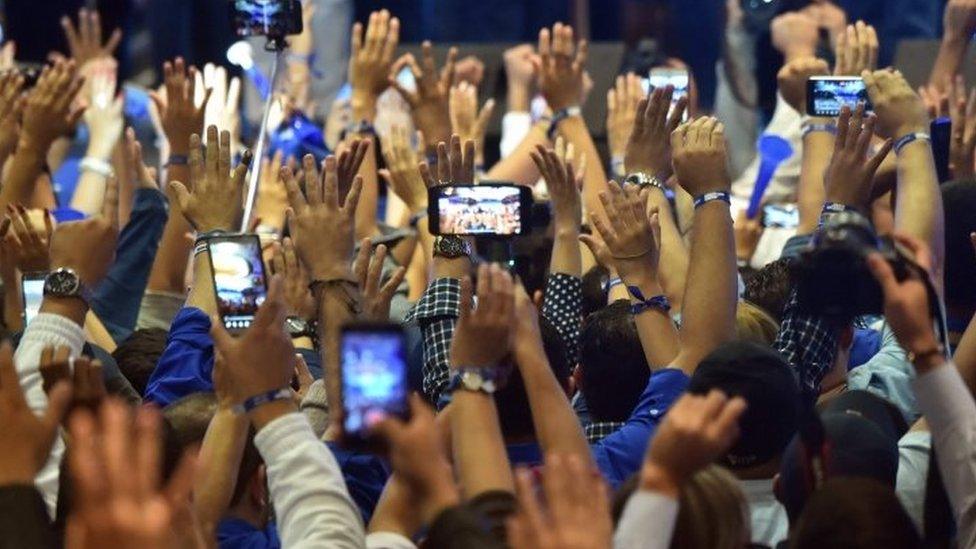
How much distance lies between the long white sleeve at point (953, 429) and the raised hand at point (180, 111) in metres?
2.92

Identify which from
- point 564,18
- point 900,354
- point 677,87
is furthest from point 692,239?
point 564,18

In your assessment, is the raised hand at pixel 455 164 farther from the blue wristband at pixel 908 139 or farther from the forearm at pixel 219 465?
the forearm at pixel 219 465

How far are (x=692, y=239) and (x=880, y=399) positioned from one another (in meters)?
0.57

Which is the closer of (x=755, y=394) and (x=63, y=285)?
(x=755, y=394)

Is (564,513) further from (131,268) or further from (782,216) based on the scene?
(782,216)

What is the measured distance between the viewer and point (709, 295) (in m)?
3.81

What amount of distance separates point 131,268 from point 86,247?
1.36 m

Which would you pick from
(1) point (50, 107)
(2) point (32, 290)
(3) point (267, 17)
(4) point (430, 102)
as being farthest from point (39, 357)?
(4) point (430, 102)

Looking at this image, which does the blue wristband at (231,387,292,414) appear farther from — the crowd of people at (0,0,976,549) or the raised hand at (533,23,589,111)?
the raised hand at (533,23,589,111)

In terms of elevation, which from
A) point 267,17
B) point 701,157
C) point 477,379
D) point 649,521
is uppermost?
point 267,17

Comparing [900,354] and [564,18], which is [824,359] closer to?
[900,354]

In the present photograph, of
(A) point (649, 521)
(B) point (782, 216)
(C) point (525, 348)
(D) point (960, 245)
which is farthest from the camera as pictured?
(B) point (782, 216)

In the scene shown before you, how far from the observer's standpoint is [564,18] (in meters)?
9.98

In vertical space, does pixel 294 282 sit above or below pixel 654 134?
below
